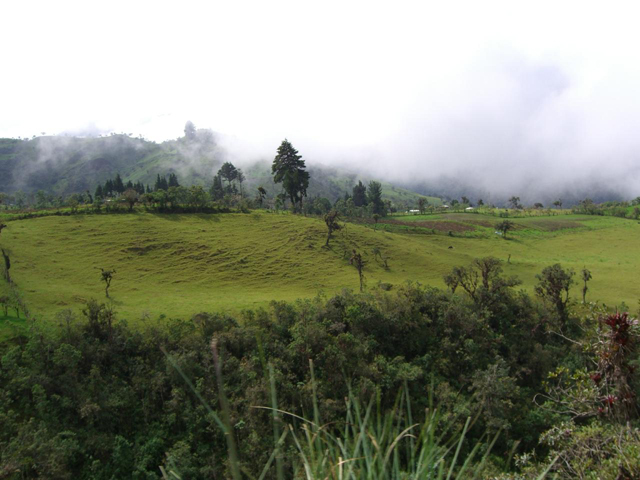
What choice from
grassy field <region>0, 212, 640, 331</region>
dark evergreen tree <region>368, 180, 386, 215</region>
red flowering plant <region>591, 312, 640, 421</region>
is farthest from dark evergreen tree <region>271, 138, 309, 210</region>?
red flowering plant <region>591, 312, 640, 421</region>

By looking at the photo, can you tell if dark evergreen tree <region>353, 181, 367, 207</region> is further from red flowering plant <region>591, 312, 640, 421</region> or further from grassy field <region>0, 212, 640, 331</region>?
red flowering plant <region>591, 312, 640, 421</region>

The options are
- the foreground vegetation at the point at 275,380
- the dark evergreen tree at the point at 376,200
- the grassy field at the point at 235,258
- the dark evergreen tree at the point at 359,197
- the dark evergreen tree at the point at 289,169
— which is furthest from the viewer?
the dark evergreen tree at the point at 359,197

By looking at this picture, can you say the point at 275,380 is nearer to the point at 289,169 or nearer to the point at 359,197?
the point at 289,169

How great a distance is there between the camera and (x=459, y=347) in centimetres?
2505

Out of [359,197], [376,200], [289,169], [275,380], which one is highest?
[289,169]

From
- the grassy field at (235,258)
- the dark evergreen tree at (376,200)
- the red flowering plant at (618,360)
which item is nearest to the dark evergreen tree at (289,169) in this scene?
the grassy field at (235,258)

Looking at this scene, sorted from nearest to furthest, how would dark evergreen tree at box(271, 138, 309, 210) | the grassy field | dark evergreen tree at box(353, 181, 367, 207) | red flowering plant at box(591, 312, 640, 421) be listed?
red flowering plant at box(591, 312, 640, 421)
the grassy field
dark evergreen tree at box(271, 138, 309, 210)
dark evergreen tree at box(353, 181, 367, 207)

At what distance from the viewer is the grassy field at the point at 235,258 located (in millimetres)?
34312

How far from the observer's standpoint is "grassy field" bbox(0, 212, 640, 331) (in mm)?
34312

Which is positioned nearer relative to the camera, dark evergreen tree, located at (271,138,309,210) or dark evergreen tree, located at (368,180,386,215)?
dark evergreen tree, located at (271,138,309,210)

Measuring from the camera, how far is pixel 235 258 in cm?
4706

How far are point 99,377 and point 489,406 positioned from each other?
68.0 feet

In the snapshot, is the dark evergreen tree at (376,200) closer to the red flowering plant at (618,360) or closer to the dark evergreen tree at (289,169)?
the dark evergreen tree at (289,169)

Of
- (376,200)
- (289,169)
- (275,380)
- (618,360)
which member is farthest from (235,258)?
(376,200)
